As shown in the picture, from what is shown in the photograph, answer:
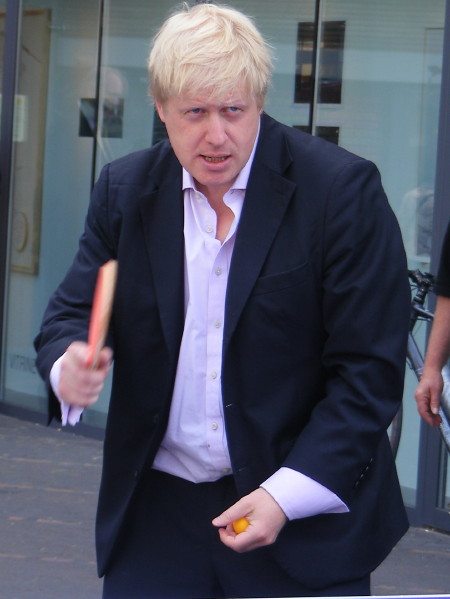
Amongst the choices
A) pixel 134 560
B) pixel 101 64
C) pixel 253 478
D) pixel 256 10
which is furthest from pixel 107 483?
pixel 101 64

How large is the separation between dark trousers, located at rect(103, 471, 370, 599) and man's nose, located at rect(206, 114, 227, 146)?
26.9 inches

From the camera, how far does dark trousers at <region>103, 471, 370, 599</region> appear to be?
2.45m

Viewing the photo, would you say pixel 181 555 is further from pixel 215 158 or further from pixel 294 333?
pixel 215 158

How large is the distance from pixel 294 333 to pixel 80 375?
1.38 ft

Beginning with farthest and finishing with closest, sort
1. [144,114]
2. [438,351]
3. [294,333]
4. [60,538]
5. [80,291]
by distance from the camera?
[144,114]
[60,538]
[438,351]
[80,291]
[294,333]

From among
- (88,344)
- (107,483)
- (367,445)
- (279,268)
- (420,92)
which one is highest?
(420,92)

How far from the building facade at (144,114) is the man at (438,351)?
1731 mm

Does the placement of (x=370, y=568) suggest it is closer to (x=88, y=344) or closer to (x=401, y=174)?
(x=88, y=344)

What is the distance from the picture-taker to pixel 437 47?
6.10 m

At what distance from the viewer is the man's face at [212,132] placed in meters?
2.25

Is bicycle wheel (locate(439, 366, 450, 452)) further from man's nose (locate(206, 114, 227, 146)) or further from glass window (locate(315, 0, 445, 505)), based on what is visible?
glass window (locate(315, 0, 445, 505))

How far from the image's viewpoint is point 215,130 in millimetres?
2250

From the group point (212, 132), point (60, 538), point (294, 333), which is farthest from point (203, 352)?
point (60, 538)

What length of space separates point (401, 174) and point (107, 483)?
13.3 feet
